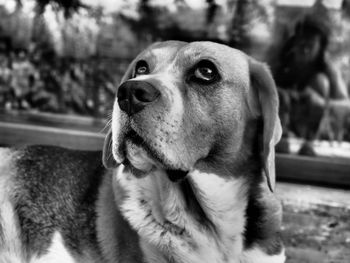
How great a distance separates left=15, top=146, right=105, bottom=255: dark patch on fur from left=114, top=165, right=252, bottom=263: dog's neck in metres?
0.25

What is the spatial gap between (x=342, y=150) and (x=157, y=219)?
2350 mm

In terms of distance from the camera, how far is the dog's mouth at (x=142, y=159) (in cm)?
189

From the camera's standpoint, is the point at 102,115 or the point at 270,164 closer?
the point at 270,164

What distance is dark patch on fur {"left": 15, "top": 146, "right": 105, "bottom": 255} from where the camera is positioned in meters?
2.36

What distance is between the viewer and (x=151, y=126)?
1.84 meters

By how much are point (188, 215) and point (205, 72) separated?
2.12 ft

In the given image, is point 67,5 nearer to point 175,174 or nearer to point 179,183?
point 179,183

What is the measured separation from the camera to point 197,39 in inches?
165

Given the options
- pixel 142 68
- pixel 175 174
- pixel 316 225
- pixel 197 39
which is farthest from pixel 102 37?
pixel 175 174

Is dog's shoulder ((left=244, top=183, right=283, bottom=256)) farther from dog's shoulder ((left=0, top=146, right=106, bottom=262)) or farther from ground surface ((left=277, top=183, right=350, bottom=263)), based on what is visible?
ground surface ((left=277, top=183, right=350, bottom=263))

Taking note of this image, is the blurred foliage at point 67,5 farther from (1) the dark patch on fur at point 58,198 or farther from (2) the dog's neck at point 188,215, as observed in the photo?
(2) the dog's neck at point 188,215

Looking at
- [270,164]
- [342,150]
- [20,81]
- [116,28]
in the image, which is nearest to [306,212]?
[342,150]

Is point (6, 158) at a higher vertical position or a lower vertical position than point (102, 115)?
higher

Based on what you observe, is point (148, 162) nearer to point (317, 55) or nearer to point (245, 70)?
point (245, 70)
